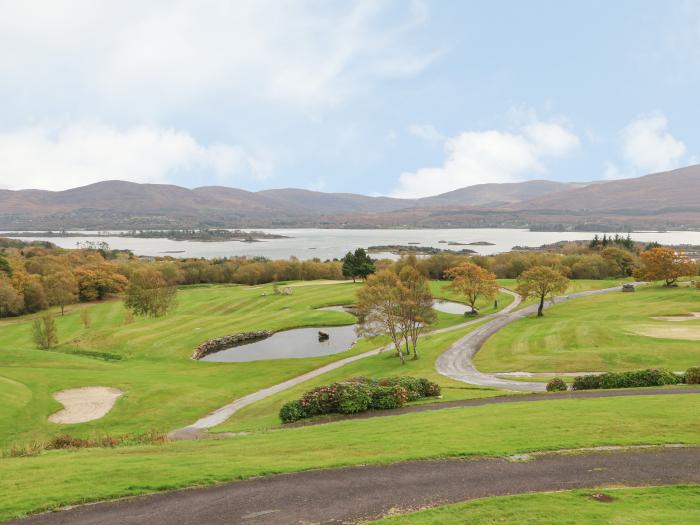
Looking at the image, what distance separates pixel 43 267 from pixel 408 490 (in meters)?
132

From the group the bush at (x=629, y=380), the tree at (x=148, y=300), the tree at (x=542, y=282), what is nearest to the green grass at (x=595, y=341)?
the tree at (x=542, y=282)

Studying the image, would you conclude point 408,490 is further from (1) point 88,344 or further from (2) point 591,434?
(1) point 88,344

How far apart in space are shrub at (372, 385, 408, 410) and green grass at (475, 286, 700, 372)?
49.2 ft

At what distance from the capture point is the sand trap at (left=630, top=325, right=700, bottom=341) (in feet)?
137

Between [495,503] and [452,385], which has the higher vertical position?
[495,503]

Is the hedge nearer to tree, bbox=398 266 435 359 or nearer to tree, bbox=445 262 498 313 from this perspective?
tree, bbox=398 266 435 359

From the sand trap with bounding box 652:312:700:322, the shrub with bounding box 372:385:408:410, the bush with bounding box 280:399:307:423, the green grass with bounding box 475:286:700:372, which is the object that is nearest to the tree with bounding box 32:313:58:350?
the bush with bounding box 280:399:307:423

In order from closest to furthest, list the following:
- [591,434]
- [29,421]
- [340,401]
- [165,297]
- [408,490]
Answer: [408,490] < [591,434] < [340,401] < [29,421] < [165,297]

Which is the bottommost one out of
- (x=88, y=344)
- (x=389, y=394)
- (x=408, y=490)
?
(x=88, y=344)

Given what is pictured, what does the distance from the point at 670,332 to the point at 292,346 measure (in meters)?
43.4

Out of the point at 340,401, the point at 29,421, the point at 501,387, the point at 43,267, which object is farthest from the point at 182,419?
the point at 43,267

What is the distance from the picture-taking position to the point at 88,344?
5638 centimetres

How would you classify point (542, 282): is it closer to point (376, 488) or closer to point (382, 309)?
point (382, 309)

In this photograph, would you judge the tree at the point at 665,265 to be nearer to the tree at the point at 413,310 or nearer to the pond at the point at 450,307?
the pond at the point at 450,307
